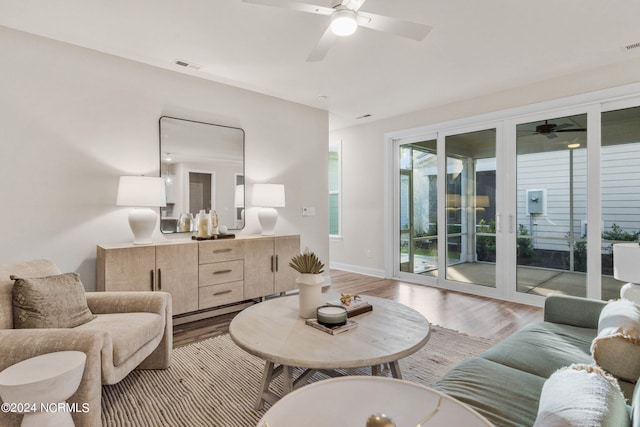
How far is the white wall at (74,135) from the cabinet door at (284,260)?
1.55m

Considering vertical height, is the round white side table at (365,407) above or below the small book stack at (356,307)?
above

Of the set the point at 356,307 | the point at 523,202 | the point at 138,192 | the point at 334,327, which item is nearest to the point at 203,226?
the point at 138,192

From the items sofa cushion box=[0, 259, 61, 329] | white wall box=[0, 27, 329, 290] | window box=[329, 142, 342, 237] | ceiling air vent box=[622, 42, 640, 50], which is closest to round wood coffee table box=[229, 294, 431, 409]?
sofa cushion box=[0, 259, 61, 329]

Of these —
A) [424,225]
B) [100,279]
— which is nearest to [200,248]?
[100,279]

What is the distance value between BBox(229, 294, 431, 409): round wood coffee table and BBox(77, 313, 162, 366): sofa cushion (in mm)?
569

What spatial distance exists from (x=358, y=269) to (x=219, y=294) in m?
2.87

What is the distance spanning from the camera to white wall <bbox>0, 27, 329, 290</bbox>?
258 cm

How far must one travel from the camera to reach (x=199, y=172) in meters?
3.60

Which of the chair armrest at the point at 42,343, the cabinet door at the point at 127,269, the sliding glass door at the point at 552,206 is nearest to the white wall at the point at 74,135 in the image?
the cabinet door at the point at 127,269

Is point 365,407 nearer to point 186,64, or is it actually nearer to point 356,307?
point 356,307

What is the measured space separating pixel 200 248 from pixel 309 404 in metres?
2.77

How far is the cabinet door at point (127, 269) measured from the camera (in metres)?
2.60

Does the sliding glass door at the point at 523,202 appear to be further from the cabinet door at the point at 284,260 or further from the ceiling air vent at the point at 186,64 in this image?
the ceiling air vent at the point at 186,64

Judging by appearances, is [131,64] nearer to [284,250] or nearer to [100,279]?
[100,279]
